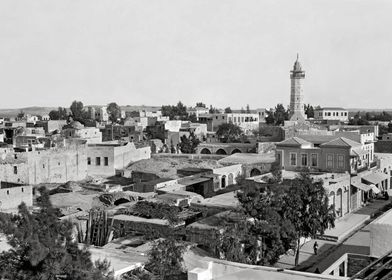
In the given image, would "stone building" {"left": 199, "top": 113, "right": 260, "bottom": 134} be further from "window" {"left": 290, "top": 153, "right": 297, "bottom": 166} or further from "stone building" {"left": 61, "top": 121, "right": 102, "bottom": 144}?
"window" {"left": 290, "top": 153, "right": 297, "bottom": 166}

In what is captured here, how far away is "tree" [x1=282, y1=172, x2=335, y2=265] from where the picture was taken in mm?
21594

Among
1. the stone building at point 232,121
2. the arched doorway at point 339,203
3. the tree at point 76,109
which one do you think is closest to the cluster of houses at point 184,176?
the arched doorway at point 339,203

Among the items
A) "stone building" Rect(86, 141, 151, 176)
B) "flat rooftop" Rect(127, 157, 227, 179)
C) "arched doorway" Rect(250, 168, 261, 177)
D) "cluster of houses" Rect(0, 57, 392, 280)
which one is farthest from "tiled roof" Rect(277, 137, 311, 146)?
"stone building" Rect(86, 141, 151, 176)

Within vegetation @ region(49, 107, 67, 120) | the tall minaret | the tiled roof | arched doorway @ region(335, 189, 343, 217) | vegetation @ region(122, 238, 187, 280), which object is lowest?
arched doorway @ region(335, 189, 343, 217)

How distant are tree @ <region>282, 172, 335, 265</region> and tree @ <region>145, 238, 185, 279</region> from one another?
6901mm

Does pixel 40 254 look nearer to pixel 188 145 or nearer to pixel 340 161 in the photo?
pixel 340 161

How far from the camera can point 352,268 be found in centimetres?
1859

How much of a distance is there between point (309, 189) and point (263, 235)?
15.6 ft

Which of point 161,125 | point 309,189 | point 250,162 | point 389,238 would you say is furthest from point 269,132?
point 389,238

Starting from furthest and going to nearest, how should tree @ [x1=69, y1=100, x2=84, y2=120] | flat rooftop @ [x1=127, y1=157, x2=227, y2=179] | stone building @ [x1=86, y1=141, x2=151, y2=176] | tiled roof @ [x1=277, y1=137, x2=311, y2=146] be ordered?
tree @ [x1=69, y1=100, x2=84, y2=120]
stone building @ [x1=86, y1=141, x2=151, y2=176]
flat rooftop @ [x1=127, y1=157, x2=227, y2=179]
tiled roof @ [x1=277, y1=137, x2=311, y2=146]

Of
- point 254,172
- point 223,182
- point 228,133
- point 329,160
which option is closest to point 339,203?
point 329,160

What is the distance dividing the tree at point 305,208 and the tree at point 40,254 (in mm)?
11206

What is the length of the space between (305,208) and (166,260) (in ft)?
30.1

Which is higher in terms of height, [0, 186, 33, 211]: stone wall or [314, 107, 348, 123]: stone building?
[314, 107, 348, 123]: stone building
